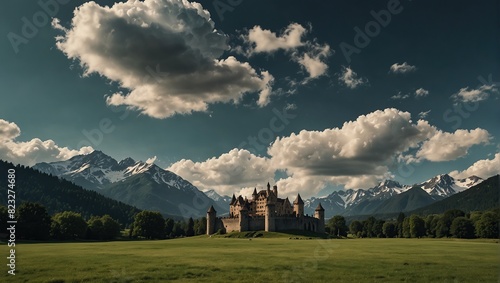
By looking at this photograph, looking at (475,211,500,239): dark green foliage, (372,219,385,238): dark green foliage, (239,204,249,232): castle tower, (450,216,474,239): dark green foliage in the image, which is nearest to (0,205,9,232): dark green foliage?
(239,204,249,232): castle tower

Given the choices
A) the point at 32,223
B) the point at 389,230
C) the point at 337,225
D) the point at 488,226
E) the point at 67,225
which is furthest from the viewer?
the point at 337,225

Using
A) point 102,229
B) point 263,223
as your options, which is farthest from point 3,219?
point 263,223

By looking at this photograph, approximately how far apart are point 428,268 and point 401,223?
16085 centimetres

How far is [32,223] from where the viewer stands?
10962 centimetres

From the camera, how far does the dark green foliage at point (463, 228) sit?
5704 inches

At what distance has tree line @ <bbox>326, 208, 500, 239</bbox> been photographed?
137 meters

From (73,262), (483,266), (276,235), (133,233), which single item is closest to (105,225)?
(133,233)

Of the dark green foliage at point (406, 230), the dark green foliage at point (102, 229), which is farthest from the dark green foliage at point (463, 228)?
the dark green foliage at point (102, 229)

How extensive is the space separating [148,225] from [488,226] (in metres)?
128

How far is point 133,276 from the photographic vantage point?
31281mm

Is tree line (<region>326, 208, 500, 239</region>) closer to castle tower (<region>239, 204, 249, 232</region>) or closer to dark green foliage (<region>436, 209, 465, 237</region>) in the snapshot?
dark green foliage (<region>436, 209, 465, 237</region>)

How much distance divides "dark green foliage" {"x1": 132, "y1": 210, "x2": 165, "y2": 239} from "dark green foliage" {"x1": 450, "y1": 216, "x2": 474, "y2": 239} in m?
118

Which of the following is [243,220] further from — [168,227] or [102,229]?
[102,229]

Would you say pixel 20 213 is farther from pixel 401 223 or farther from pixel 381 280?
pixel 401 223
